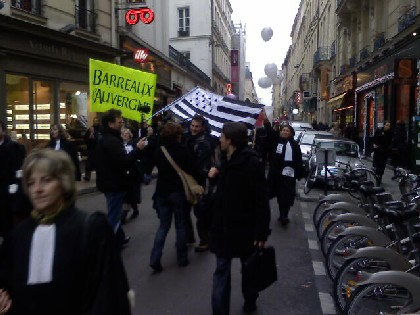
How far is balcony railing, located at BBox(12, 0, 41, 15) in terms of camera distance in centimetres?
1437

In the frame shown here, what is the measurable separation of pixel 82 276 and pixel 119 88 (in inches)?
315

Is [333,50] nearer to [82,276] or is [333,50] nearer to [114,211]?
[114,211]

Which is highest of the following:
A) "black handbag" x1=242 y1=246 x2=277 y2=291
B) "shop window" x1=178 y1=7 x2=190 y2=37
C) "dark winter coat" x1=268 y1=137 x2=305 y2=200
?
"shop window" x1=178 y1=7 x2=190 y2=37

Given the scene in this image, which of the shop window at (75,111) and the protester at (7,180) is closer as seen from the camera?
the protester at (7,180)

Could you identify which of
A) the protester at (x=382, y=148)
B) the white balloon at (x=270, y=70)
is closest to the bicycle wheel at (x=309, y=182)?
the protester at (x=382, y=148)

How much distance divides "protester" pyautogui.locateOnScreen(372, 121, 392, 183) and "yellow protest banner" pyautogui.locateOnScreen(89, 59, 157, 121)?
721 centimetres

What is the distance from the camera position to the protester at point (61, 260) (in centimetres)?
215

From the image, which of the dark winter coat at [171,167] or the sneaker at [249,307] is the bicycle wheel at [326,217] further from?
the sneaker at [249,307]

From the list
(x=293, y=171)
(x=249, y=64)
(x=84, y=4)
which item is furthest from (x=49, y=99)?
(x=249, y=64)

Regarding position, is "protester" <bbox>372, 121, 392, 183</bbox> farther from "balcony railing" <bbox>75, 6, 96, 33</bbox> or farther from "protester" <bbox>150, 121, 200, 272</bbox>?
"balcony railing" <bbox>75, 6, 96, 33</bbox>

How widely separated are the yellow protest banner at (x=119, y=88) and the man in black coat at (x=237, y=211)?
532 cm

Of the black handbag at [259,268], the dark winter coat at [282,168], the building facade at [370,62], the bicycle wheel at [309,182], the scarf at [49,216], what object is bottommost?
the bicycle wheel at [309,182]

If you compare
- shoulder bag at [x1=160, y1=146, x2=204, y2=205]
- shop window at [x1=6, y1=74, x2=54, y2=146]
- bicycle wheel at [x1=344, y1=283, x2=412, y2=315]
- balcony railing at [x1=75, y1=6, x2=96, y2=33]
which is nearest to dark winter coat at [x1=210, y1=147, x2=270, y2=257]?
bicycle wheel at [x1=344, y1=283, x2=412, y2=315]

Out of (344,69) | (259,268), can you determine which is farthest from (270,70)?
(259,268)
